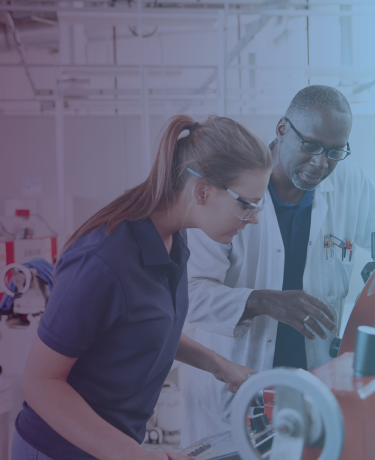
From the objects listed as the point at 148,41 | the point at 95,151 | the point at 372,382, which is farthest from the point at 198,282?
the point at 148,41

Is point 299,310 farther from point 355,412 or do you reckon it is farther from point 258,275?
point 355,412

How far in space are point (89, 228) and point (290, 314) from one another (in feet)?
1.91

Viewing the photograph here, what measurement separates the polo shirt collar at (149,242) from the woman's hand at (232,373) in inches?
14.9

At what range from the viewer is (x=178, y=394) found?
7.62 feet

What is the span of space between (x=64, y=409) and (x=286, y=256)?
91cm

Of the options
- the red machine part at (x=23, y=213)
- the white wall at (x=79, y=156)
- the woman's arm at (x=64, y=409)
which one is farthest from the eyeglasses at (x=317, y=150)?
the white wall at (x=79, y=156)

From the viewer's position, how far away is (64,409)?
722 millimetres

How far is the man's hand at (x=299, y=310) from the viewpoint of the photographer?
3.39 ft

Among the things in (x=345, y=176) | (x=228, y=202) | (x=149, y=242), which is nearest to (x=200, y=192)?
(x=228, y=202)

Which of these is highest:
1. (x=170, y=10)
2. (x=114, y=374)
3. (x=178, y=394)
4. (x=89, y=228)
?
(x=170, y=10)

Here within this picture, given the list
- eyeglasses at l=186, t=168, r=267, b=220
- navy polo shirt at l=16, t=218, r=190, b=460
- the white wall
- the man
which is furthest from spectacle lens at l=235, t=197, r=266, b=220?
the white wall

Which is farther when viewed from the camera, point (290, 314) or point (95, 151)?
point (95, 151)

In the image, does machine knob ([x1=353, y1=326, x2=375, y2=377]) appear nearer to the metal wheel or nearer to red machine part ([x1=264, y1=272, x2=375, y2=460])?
red machine part ([x1=264, y1=272, x2=375, y2=460])

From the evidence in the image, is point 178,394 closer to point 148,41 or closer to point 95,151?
point 95,151
